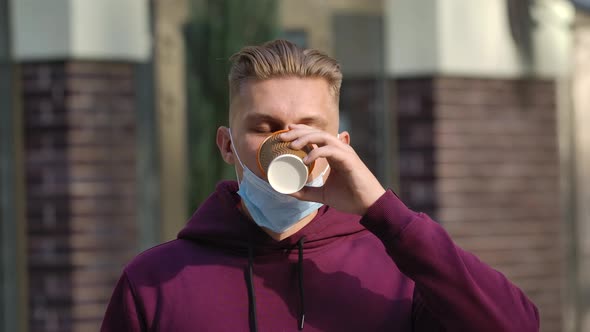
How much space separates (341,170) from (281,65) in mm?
306

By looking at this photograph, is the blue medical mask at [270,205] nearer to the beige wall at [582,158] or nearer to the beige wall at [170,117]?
the beige wall at [170,117]

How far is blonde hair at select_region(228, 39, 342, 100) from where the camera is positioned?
2.48 meters

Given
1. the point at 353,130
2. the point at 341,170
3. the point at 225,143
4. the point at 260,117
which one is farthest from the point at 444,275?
the point at 353,130

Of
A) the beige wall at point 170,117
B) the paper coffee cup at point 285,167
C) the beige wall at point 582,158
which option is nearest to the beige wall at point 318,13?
the beige wall at point 170,117

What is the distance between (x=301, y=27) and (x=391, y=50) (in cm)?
57

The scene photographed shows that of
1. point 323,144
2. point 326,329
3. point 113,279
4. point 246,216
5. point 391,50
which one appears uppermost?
point 391,50

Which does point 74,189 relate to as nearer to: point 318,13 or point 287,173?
point 318,13

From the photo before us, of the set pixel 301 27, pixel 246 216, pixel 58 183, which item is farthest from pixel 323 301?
pixel 301 27

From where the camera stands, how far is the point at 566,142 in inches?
310

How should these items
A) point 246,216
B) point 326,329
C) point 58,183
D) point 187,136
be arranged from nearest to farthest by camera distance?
point 326,329 → point 246,216 → point 58,183 → point 187,136

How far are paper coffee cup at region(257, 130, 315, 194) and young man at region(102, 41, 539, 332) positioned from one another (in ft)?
0.08

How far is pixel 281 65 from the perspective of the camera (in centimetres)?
248

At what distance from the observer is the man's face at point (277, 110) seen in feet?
8.00

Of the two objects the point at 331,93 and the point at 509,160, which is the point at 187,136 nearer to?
the point at 509,160
